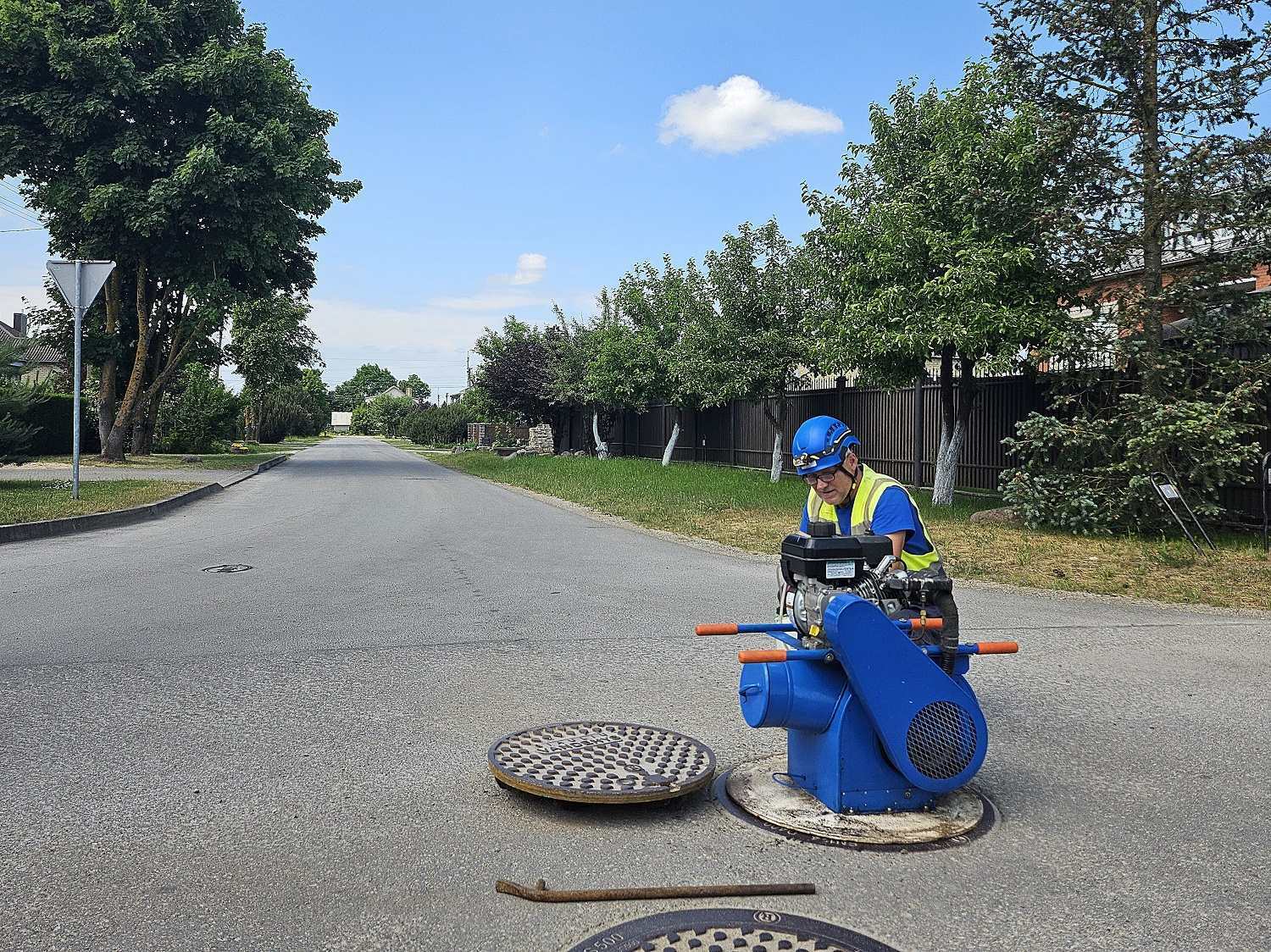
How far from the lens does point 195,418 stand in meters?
38.2

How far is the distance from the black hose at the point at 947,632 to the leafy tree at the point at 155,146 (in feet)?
75.8

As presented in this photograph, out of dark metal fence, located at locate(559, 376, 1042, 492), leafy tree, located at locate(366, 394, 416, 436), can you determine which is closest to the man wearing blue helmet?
dark metal fence, located at locate(559, 376, 1042, 492)

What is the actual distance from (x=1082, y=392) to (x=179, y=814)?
11746mm

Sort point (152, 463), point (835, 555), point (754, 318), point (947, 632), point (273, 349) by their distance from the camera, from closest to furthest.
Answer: point (835, 555) → point (947, 632) → point (754, 318) → point (152, 463) → point (273, 349)

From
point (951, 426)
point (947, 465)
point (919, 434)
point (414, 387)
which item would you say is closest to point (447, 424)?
point (919, 434)

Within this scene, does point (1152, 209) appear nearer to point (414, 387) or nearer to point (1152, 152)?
point (1152, 152)

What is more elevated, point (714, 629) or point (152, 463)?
point (714, 629)

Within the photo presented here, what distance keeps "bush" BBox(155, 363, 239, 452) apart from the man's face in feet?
126

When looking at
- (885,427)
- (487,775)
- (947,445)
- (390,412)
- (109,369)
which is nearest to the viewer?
(487,775)

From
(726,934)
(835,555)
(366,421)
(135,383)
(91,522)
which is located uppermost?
(366,421)

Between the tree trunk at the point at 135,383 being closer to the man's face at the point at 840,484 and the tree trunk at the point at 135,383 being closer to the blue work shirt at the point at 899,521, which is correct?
the man's face at the point at 840,484

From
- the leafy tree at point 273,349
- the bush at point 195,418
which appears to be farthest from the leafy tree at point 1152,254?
the leafy tree at point 273,349

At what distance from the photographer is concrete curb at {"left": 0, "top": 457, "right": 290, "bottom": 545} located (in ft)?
37.9

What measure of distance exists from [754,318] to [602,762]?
741 inches
